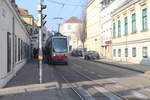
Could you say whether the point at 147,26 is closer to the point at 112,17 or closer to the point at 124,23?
the point at 124,23

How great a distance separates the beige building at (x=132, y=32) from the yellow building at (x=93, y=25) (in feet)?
62.6

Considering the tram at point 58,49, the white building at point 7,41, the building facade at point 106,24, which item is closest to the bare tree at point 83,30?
the building facade at point 106,24

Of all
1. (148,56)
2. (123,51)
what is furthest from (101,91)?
(123,51)

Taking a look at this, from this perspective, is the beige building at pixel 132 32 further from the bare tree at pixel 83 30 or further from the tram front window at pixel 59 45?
the bare tree at pixel 83 30

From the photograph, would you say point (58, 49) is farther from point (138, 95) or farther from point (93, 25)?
point (93, 25)

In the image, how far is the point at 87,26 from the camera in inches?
3280

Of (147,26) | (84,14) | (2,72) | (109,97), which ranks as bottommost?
(109,97)

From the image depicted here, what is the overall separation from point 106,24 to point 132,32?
19.0 meters

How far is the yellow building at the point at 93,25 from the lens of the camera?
2636 inches

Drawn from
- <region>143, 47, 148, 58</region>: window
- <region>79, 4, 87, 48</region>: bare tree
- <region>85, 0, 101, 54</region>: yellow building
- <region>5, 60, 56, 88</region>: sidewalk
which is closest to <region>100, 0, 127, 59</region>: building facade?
<region>85, 0, 101, 54</region>: yellow building

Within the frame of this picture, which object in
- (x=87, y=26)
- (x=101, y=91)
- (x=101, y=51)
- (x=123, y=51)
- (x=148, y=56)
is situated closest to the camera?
(x=101, y=91)

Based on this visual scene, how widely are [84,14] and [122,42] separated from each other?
4574 centimetres

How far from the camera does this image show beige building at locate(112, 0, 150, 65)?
32844 millimetres

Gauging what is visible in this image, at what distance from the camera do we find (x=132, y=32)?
37.6 meters
